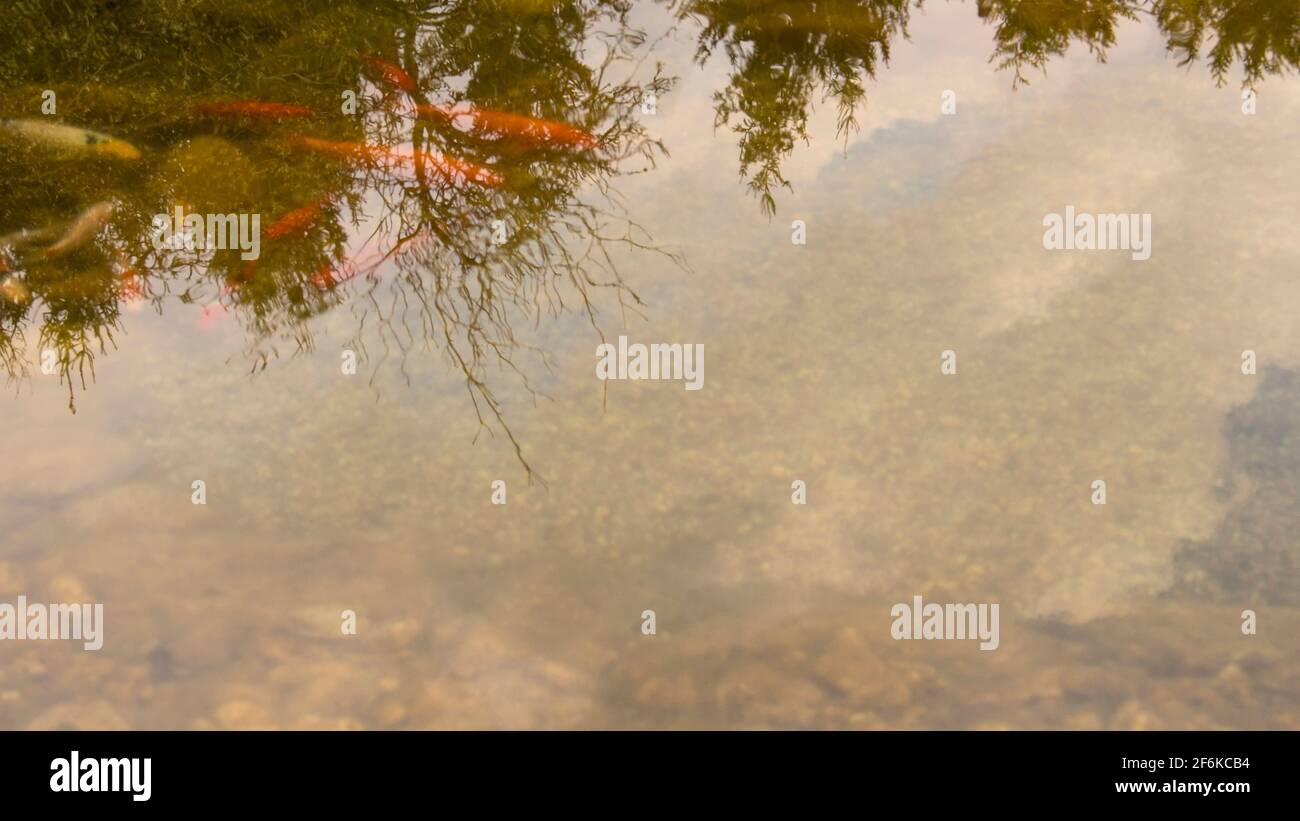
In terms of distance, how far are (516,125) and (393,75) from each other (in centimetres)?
69

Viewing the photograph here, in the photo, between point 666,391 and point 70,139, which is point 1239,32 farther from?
point 70,139

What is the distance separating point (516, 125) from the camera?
4586mm

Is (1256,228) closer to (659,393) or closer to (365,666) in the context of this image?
(659,393)

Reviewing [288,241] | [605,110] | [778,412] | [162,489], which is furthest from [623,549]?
[605,110]

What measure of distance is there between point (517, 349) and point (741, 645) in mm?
1317

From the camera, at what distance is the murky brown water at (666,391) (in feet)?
9.35

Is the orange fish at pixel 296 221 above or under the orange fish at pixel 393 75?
under

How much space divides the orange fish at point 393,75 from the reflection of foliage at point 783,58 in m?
1.27

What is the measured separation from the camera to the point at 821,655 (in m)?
2.85
